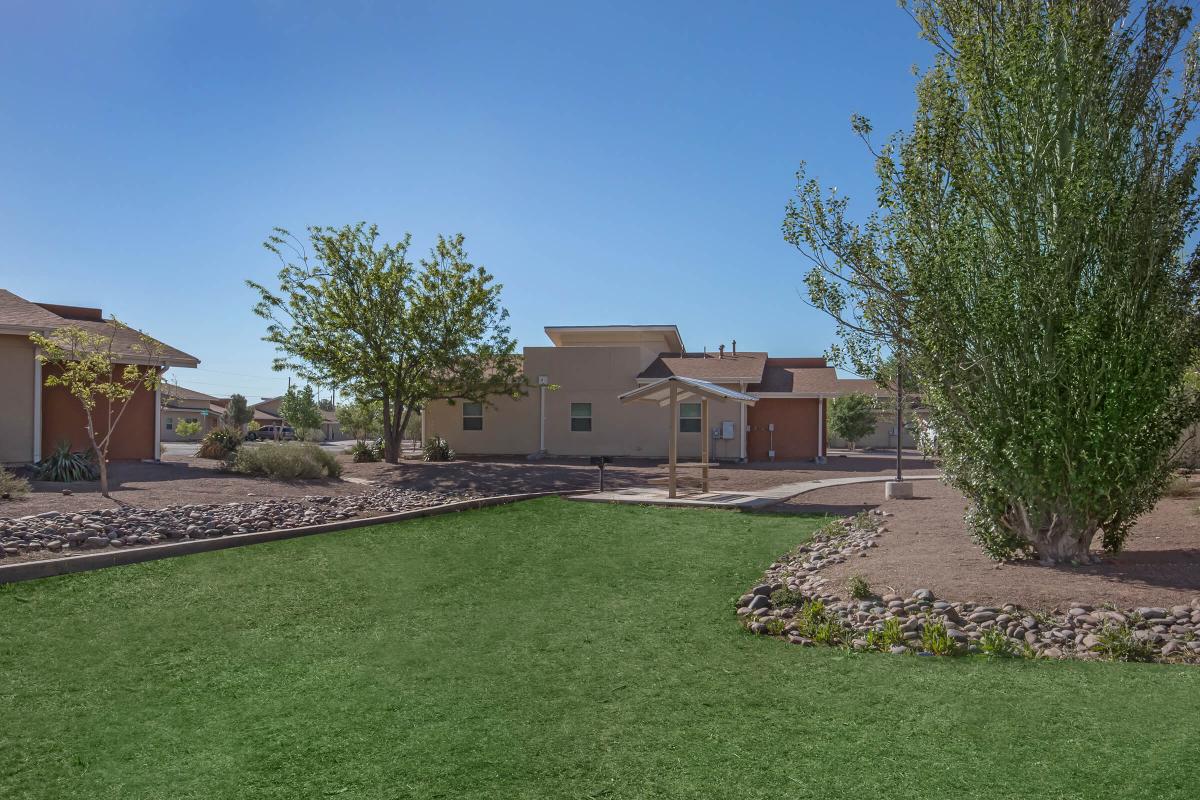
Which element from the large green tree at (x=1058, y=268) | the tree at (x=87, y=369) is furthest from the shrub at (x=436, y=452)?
the large green tree at (x=1058, y=268)

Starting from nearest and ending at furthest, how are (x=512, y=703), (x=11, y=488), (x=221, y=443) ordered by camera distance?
(x=512, y=703)
(x=11, y=488)
(x=221, y=443)

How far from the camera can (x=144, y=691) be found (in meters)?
5.04

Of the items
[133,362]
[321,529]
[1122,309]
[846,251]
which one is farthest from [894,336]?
[133,362]

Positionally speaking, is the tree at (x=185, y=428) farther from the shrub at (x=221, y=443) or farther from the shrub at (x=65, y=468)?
the shrub at (x=65, y=468)

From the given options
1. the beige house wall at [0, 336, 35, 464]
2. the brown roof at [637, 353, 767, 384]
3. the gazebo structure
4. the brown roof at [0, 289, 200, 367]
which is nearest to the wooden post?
the gazebo structure

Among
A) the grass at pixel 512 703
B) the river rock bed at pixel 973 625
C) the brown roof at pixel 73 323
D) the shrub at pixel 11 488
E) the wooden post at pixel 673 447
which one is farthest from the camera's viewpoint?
the brown roof at pixel 73 323

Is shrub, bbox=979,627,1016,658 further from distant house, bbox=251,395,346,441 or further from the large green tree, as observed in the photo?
distant house, bbox=251,395,346,441

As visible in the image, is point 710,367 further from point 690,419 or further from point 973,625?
Result: point 973,625

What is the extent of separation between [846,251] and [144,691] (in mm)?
7740

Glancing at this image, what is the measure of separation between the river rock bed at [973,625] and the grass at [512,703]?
0.70 feet

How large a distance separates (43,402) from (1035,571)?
18306mm

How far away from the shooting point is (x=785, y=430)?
2848cm

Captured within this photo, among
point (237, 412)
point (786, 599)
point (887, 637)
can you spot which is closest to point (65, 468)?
point (786, 599)

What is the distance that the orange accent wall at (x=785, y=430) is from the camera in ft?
93.2
